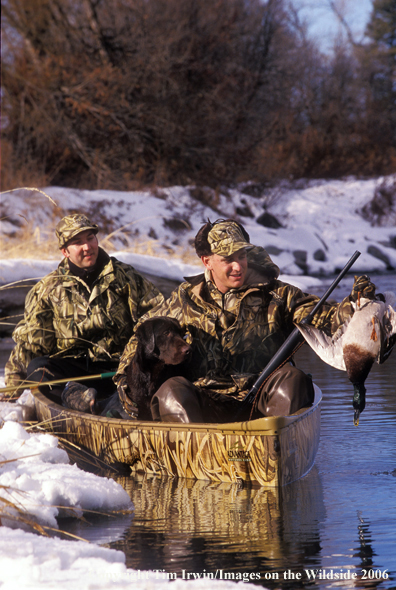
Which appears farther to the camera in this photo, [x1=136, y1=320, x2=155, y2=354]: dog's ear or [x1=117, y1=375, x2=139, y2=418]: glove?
[x1=117, y1=375, x2=139, y2=418]: glove

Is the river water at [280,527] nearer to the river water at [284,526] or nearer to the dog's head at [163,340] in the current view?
the river water at [284,526]

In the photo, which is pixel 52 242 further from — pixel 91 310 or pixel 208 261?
pixel 208 261

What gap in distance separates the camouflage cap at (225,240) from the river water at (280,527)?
1147 millimetres

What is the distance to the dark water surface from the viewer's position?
280 centimetres

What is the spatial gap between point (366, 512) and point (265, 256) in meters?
1.53

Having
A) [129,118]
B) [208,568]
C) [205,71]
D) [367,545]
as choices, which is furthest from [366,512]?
[205,71]

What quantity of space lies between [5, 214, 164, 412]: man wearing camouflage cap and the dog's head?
131 centimetres

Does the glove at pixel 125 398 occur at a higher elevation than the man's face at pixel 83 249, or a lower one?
lower

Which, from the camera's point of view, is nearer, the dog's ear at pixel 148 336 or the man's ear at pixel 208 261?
the dog's ear at pixel 148 336

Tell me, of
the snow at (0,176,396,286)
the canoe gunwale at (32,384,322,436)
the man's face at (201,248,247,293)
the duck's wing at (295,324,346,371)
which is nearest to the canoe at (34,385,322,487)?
the canoe gunwale at (32,384,322,436)

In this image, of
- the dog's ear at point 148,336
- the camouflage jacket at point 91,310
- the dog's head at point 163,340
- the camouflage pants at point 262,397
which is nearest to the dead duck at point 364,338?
the camouflage pants at point 262,397

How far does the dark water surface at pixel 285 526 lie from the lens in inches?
110

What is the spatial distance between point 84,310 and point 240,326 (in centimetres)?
160

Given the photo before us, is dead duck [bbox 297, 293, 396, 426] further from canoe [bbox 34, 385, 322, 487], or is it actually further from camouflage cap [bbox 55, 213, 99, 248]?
camouflage cap [bbox 55, 213, 99, 248]
